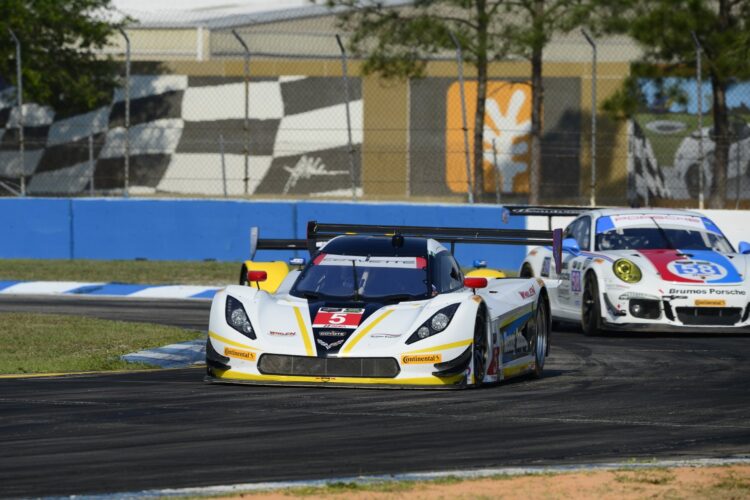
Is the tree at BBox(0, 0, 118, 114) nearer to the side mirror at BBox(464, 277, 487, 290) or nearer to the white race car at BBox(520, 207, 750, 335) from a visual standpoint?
the white race car at BBox(520, 207, 750, 335)

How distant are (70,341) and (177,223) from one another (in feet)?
39.7

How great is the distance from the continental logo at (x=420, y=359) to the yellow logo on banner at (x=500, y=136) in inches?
1036

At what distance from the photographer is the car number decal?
1094 centimetres

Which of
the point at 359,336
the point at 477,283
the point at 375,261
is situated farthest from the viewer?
the point at 375,261

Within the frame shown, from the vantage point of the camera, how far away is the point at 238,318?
443 inches

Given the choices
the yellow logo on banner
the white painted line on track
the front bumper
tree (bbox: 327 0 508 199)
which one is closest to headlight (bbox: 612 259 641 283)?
the front bumper

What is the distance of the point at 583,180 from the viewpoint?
3884 centimetres

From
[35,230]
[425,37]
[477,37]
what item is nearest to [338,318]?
[35,230]

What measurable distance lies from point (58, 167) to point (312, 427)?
30.7 m

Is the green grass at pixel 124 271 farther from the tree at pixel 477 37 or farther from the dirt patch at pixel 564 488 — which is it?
the dirt patch at pixel 564 488

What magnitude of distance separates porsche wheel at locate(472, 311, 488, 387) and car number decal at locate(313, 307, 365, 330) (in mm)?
797

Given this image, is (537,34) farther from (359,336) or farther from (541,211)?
(359,336)

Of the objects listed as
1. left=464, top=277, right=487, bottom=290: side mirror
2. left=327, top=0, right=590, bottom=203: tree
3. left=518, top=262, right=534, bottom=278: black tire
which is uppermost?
left=327, top=0, right=590, bottom=203: tree

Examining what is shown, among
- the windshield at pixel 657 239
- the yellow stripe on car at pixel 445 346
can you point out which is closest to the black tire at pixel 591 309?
the windshield at pixel 657 239
